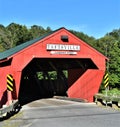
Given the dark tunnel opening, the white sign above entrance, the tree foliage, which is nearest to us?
the white sign above entrance

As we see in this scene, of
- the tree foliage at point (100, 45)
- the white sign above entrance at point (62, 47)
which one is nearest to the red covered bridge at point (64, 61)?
the white sign above entrance at point (62, 47)

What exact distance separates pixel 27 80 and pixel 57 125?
25.4 m

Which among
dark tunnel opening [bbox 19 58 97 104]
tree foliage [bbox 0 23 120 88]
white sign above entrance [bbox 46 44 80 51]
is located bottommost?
dark tunnel opening [bbox 19 58 97 104]

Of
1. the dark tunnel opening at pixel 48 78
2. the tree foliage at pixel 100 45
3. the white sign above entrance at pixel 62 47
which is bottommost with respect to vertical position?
the dark tunnel opening at pixel 48 78

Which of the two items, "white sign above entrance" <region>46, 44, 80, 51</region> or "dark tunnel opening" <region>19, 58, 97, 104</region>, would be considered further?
"dark tunnel opening" <region>19, 58, 97, 104</region>

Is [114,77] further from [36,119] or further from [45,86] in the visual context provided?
[36,119]

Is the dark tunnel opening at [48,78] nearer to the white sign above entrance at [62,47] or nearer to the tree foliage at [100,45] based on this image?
the white sign above entrance at [62,47]

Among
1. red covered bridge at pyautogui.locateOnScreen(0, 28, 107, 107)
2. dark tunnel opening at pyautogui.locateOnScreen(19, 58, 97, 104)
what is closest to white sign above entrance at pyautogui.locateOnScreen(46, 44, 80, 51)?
red covered bridge at pyautogui.locateOnScreen(0, 28, 107, 107)

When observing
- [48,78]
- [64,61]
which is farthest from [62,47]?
[48,78]

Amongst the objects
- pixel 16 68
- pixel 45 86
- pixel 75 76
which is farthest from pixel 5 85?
pixel 45 86

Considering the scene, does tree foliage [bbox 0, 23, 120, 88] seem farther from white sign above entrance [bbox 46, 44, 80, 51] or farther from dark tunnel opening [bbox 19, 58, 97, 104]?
white sign above entrance [bbox 46, 44, 80, 51]

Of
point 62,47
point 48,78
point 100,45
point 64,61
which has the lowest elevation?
point 48,78

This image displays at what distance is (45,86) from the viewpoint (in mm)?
33500

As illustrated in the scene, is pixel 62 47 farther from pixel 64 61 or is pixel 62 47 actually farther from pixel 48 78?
pixel 48 78
